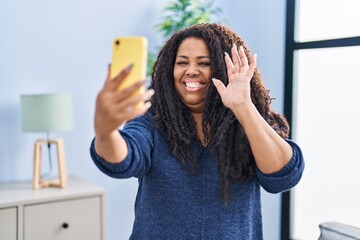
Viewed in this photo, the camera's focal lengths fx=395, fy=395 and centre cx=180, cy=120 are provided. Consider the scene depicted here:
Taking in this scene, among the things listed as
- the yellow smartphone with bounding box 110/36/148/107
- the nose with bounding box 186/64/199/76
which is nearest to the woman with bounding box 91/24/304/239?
the nose with bounding box 186/64/199/76

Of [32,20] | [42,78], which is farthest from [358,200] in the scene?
[32,20]

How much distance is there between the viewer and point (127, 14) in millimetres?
2566

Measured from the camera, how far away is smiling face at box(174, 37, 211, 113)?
102cm

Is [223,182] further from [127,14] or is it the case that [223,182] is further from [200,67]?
[127,14]

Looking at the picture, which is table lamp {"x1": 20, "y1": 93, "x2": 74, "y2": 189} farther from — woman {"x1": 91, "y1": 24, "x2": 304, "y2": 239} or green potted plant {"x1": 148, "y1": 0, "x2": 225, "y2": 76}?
Answer: woman {"x1": 91, "y1": 24, "x2": 304, "y2": 239}

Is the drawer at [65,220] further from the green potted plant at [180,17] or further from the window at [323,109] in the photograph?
the window at [323,109]

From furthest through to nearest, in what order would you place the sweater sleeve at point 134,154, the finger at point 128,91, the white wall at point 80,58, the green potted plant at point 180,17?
the green potted plant at point 180,17 → the white wall at point 80,58 → the sweater sleeve at point 134,154 → the finger at point 128,91

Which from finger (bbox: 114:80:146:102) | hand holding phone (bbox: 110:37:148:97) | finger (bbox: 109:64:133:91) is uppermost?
hand holding phone (bbox: 110:37:148:97)

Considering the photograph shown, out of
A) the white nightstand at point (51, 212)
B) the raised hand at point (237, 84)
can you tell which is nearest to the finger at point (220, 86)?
the raised hand at point (237, 84)

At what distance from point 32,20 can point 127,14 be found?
1.96ft

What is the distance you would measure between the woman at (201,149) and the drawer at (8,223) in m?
1.02

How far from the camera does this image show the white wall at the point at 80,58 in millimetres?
2223

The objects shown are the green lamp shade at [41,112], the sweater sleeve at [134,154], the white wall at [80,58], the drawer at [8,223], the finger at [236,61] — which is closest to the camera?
the sweater sleeve at [134,154]

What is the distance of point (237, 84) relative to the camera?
909 millimetres
